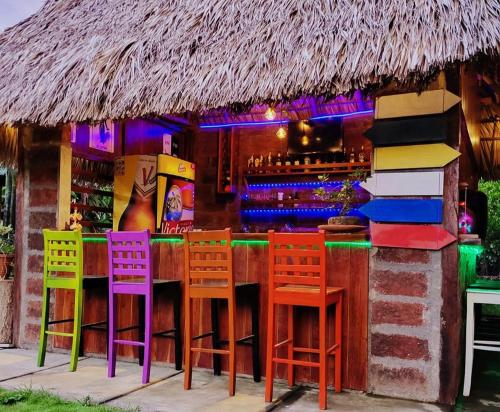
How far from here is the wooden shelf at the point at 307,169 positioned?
7026 millimetres

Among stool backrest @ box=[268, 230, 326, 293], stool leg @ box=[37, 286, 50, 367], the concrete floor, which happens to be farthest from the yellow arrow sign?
stool leg @ box=[37, 286, 50, 367]

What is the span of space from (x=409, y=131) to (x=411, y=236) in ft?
2.37

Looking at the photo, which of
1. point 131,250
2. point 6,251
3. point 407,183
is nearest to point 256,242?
point 131,250

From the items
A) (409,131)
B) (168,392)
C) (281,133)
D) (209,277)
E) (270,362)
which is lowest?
(168,392)

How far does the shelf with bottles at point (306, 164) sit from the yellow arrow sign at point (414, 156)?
3017 mm

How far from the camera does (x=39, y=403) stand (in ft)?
11.2

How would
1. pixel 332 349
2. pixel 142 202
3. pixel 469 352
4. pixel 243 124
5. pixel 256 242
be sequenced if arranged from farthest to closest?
1. pixel 243 124
2. pixel 142 202
3. pixel 256 242
4. pixel 469 352
5. pixel 332 349

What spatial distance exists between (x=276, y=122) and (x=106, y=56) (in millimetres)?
3198

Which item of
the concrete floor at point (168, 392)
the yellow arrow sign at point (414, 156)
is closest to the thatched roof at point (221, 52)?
the yellow arrow sign at point (414, 156)

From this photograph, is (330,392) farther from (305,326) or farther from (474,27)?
(474,27)

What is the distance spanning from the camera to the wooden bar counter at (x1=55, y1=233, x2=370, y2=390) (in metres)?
3.90

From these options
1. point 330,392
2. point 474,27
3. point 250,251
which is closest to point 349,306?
point 330,392

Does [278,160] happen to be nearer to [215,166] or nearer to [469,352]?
[215,166]

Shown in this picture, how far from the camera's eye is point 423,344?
3.64m
